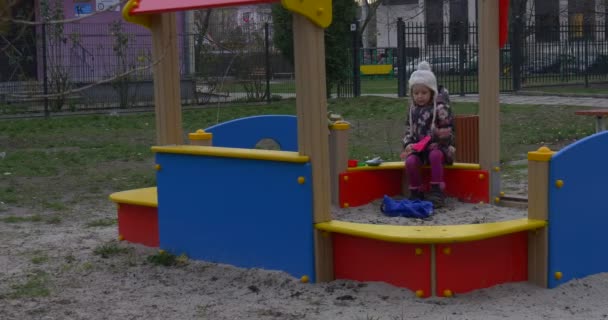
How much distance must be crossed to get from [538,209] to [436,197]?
155 cm

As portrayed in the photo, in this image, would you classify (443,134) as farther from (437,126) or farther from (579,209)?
(579,209)

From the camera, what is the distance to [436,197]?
6.40m

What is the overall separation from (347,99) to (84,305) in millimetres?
15683

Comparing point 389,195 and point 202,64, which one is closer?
point 389,195

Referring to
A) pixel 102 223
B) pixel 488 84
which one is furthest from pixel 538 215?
pixel 102 223

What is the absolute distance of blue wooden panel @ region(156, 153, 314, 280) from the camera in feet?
16.7

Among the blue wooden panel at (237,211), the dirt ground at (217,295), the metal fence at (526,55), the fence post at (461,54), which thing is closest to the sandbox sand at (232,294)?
the dirt ground at (217,295)

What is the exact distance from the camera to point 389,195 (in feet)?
22.9

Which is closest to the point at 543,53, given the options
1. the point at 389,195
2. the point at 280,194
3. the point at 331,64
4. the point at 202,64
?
the point at 331,64

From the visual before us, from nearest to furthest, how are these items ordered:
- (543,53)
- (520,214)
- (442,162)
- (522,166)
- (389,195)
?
(520,214), (442,162), (389,195), (522,166), (543,53)

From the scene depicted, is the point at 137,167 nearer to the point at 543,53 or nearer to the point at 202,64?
the point at 202,64

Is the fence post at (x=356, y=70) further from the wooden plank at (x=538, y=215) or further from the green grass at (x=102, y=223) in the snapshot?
the wooden plank at (x=538, y=215)

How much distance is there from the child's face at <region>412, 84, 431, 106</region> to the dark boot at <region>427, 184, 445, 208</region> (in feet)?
1.98

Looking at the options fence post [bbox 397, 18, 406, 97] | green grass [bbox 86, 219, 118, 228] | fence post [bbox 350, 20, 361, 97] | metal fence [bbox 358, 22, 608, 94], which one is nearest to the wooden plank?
green grass [bbox 86, 219, 118, 228]
